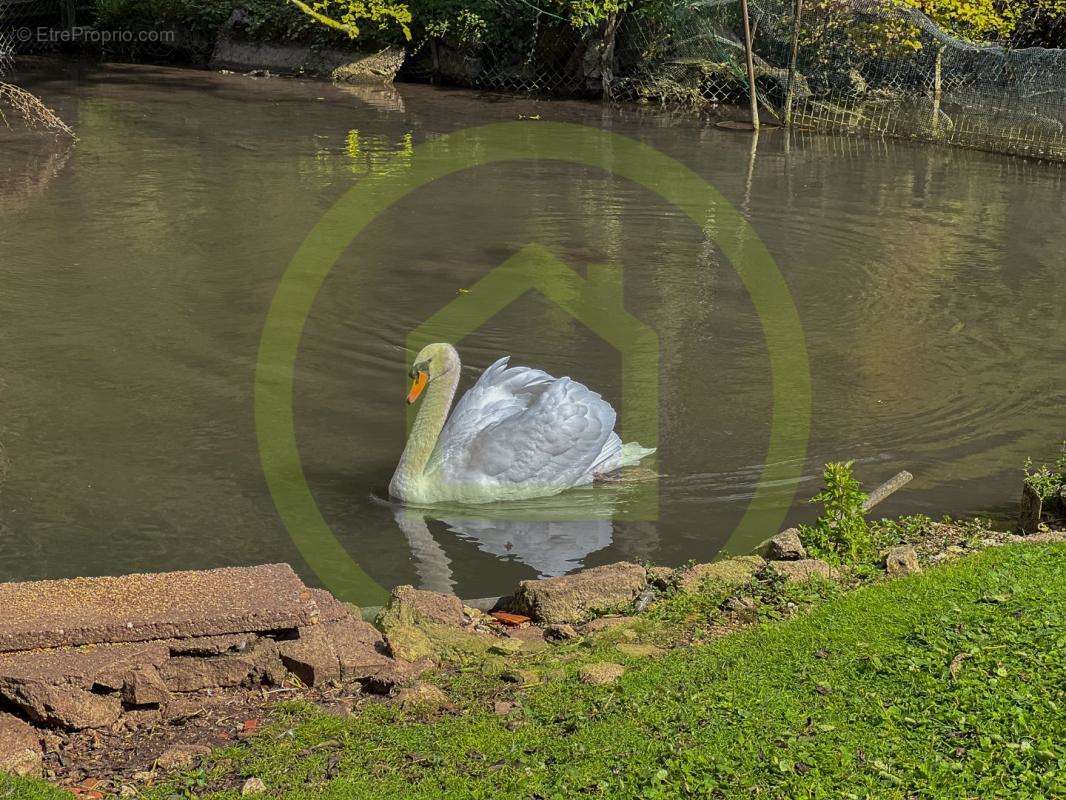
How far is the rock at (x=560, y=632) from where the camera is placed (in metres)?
5.47

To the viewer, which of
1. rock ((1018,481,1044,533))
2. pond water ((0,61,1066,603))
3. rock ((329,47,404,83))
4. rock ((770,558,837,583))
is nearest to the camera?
rock ((770,558,837,583))

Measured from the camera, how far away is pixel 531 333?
435 inches

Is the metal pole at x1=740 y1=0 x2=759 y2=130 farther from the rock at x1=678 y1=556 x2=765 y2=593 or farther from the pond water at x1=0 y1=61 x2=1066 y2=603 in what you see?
the rock at x1=678 y1=556 x2=765 y2=593

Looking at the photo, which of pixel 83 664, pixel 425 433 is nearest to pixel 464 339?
pixel 425 433

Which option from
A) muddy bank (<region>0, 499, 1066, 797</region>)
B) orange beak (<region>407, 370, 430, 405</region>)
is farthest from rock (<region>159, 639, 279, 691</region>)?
orange beak (<region>407, 370, 430, 405</region>)

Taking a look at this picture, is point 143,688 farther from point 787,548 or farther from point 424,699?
point 787,548

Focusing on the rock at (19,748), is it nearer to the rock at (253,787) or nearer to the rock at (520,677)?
the rock at (253,787)

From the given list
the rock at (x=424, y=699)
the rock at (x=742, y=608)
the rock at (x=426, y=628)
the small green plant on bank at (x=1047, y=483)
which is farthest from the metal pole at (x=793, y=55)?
the rock at (x=424, y=699)

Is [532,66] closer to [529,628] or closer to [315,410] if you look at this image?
[315,410]

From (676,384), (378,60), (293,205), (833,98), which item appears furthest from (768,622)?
(378,60)

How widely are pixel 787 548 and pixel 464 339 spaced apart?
526 centimetres

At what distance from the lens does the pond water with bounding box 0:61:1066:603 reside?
757cm
